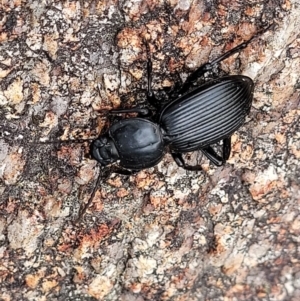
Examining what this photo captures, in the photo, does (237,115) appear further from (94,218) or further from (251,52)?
(94,218)

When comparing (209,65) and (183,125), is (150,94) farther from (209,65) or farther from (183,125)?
(209,65)

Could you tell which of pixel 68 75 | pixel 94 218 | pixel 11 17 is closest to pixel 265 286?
pixel 94 218

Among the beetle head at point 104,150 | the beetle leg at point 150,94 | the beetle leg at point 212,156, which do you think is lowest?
the beetle leg at point 212,156

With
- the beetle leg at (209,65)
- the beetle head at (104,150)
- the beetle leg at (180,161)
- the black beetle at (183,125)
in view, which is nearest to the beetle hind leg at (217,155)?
the black beetle at (183,125)

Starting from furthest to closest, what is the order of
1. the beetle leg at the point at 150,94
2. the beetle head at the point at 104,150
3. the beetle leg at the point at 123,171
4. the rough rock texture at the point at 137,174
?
1. the beetle leg at the point at 123,171
2. the beetle head at the point at 104,150
3. the beetle leg at the point at 150,94
4. the rough rock texture at the point at 137,174

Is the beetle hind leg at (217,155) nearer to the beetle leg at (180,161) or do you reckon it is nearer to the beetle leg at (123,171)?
the beetle leg at (180,161)

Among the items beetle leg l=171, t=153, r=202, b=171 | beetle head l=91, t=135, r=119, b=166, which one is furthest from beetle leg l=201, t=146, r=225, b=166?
beetle head l=91, t=135, r=119, b=166

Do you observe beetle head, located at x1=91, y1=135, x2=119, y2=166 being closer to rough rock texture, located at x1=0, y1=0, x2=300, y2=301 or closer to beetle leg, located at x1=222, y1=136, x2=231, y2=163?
rough rock texture, located at x1=0, y1=0, x2=300, y2=301

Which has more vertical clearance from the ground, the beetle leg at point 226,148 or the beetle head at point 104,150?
the beetle head at point 104,150
